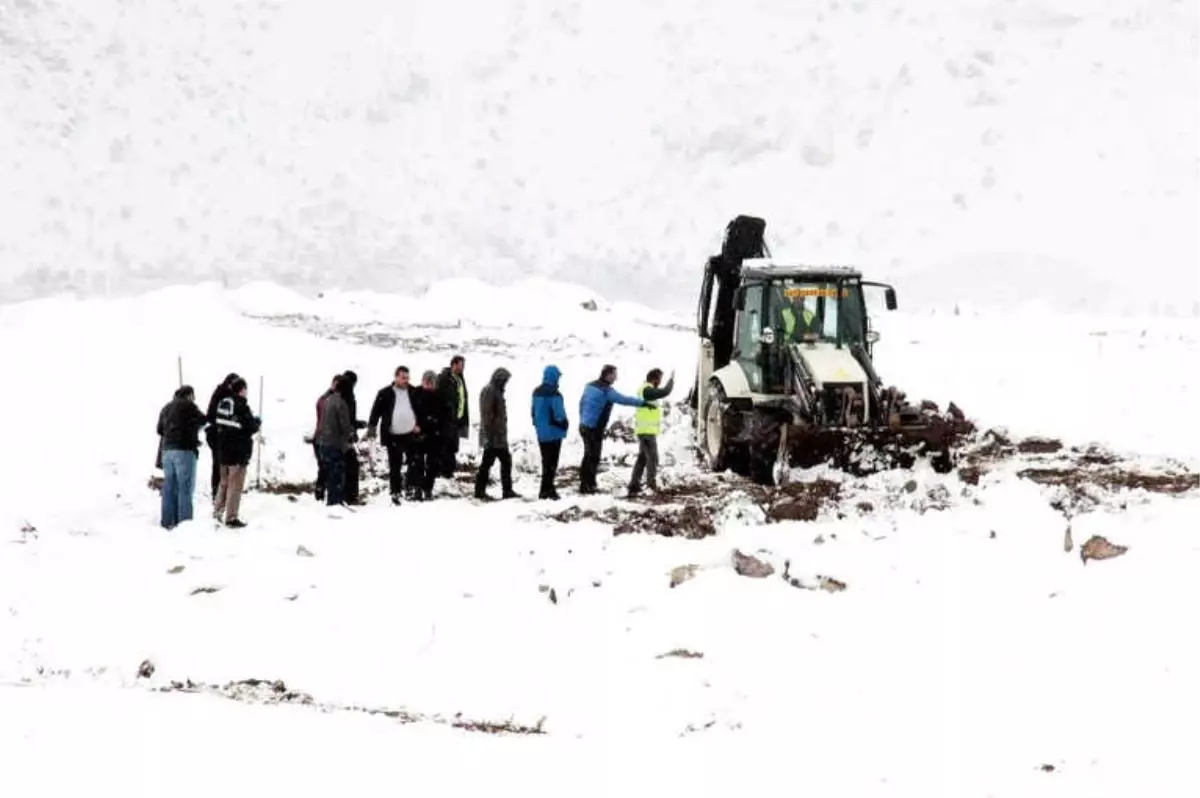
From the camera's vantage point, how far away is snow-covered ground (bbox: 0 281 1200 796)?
223 inches

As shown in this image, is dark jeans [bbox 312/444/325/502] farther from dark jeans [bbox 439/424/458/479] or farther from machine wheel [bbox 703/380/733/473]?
machine wheel [bbox 703/380/733/473]

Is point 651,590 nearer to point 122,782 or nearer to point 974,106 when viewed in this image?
point 122,782

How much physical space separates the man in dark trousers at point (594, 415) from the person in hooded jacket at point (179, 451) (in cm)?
425

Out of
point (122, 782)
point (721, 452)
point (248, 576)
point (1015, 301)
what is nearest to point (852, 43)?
point (1015, 301)

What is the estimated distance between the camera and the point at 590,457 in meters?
14.5

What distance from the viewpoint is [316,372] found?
1034 inches

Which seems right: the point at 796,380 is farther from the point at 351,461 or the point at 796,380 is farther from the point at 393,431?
the point at 351,461

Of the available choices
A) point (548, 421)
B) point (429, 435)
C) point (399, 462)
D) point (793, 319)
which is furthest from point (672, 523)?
point (793, 319)

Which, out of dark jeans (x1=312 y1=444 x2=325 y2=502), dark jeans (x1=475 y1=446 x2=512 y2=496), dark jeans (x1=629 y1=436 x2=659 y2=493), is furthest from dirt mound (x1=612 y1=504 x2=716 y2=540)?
dark jeans (x1=312 y1=444 x2=325 y2=502)

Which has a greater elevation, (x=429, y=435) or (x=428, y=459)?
(x=429, y=435)

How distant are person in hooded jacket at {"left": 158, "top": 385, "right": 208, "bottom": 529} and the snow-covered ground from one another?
0.31 meters

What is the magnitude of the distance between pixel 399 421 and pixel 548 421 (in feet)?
5.41

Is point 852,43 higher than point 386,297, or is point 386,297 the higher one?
point 852,43

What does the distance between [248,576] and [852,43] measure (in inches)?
1584
